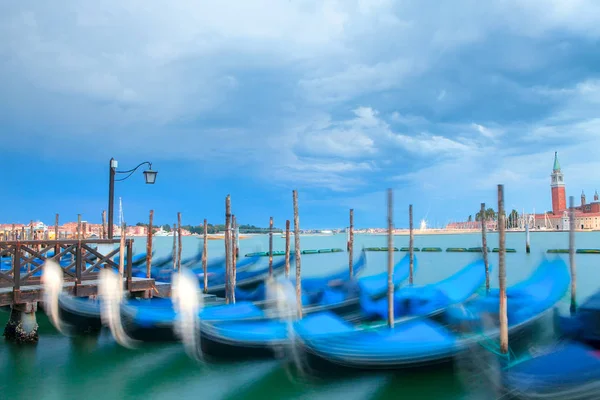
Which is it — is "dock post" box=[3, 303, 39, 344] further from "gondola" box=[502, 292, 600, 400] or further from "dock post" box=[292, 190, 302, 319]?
"gondola" box=[502, 292, 600, 400]

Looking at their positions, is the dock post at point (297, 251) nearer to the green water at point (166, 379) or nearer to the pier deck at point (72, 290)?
the green water at point (166, 379)

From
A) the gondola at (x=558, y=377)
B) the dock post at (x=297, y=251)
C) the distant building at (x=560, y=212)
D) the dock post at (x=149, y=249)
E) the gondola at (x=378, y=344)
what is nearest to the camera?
the gondola at (x=558, y=377)

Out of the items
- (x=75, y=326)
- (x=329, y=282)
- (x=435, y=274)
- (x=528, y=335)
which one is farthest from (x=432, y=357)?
(x=435, y=274)

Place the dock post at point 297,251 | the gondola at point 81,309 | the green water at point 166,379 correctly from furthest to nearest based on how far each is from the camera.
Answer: the dock post at point 297,251
the gondola at point 81,309
the green water at point 166,379

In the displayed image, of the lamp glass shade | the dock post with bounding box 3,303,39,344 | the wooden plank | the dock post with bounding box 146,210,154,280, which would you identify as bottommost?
the dock post with bounding box 3,303,39,344

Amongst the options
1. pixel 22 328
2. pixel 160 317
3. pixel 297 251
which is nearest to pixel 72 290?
pixel 22 328

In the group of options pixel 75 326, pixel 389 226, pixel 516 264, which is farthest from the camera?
pixel 516 264

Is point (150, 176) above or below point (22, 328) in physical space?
above

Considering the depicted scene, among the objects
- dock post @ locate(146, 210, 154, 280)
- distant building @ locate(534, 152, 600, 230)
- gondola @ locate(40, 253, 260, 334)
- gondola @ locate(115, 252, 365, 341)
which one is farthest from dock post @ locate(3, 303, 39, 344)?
distant building @ locate(534, 152, 600, 230)

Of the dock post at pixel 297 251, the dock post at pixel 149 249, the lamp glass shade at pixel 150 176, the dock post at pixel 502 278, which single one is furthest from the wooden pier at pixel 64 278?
the dock post at pixel 502 278

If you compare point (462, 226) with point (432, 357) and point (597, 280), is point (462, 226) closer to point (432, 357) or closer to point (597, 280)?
point (597, 280)

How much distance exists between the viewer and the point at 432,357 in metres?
5.30

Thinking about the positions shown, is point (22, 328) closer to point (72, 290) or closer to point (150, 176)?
point (72, 290)

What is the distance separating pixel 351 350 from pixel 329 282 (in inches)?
168
